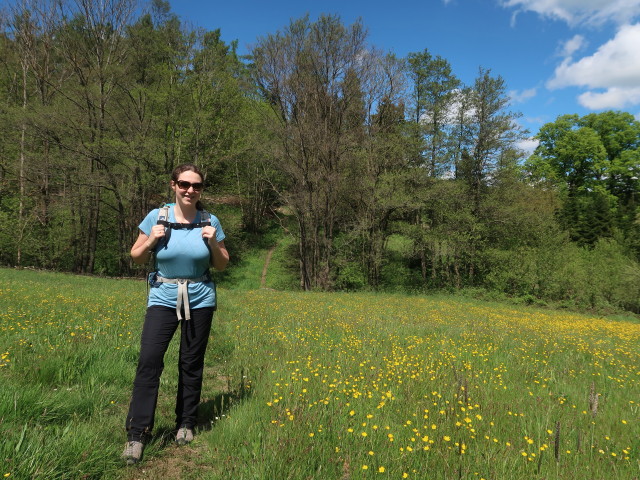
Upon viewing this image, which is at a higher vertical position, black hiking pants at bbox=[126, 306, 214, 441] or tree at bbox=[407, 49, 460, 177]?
tree at bbox=[407, 49, 460, 177]

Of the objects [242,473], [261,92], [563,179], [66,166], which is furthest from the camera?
[563,179]

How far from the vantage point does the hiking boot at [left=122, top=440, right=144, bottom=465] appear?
247 centimetres

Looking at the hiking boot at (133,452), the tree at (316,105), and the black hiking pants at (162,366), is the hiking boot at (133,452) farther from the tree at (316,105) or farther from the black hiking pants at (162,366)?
the tree at (316,105)

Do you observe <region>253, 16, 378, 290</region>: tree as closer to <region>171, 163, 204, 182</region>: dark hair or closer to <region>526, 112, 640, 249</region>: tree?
<region>171, 163, 204, 182</region>: dark hair

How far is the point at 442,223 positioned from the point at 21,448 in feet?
84.2

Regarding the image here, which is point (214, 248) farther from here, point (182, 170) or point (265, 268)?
point (265, 268)

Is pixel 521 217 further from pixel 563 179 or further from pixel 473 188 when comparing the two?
pixel 563 179

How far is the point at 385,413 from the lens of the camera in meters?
3.29

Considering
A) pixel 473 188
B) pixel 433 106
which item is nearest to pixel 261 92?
pixel 433 106

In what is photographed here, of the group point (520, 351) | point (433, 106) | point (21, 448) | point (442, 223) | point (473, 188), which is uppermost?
point (433, 106)

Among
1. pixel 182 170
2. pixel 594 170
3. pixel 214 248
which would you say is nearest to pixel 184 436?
pixel 214 248

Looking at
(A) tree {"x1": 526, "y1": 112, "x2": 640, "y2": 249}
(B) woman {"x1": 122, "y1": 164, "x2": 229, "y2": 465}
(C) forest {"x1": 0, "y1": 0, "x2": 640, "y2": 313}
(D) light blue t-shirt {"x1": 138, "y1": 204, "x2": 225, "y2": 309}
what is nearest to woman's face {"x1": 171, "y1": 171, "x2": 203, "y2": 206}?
(B) woman {"x1": 122, "y1": 164, "x2": 229, "y2": 465}

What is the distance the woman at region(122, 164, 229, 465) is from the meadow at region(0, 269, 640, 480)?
0.29 metres

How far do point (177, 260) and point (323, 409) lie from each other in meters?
1.97
